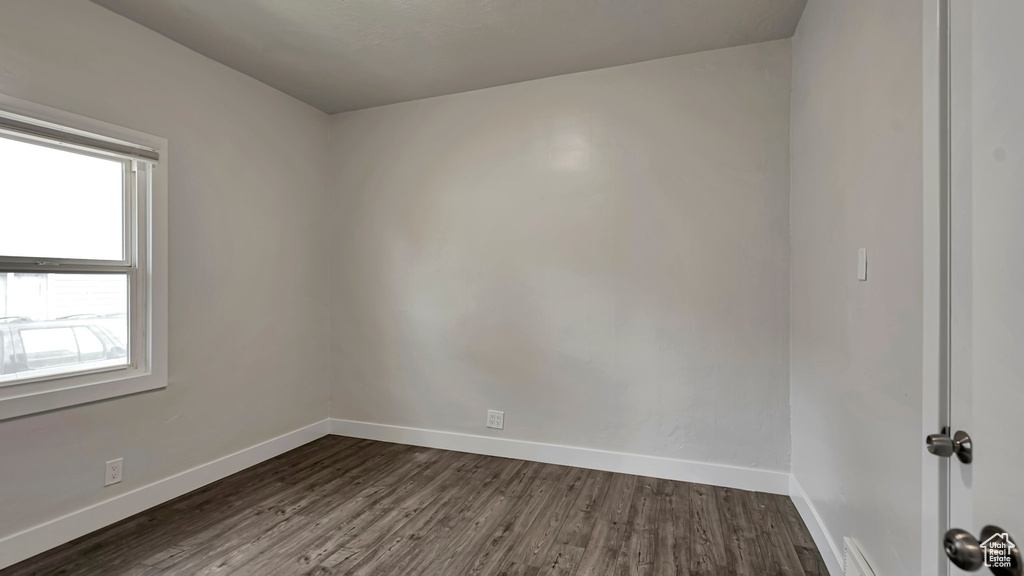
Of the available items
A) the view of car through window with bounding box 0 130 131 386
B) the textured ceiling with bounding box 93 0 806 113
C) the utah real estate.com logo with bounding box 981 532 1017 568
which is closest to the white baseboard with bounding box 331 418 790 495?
the view of car through window with bounding box 0 130 131 386

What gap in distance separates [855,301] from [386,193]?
10.3 feet

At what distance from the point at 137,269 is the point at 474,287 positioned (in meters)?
2.00

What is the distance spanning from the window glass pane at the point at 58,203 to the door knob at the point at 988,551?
3.28 m

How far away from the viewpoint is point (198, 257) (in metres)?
2.82

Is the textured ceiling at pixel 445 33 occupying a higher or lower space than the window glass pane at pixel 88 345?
higher

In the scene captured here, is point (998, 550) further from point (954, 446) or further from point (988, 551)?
point (954, 446)

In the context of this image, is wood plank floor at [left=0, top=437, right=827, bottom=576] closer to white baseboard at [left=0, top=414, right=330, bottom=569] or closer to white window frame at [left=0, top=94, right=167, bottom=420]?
white baseboard at [left=0, top=414, right=330, bottom=569]

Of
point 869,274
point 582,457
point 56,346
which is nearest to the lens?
point 869,274

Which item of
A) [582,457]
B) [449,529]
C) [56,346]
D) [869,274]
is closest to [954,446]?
[869,274]

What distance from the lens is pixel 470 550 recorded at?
6.98 ft

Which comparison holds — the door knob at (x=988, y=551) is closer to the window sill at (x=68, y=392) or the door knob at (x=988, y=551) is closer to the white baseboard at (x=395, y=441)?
the white baseboard at (x=395, y=441)

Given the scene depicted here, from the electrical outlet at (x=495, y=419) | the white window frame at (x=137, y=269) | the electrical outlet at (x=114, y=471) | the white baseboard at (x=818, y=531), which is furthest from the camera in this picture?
the electrical outlet at (x=495, y=419)

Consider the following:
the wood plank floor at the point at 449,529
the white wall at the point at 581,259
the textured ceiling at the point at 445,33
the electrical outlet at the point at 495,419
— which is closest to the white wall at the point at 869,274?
the white wall at the point at 581,259

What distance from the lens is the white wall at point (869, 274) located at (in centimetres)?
124
